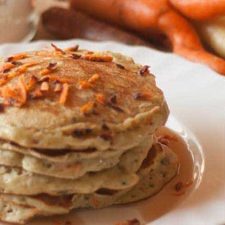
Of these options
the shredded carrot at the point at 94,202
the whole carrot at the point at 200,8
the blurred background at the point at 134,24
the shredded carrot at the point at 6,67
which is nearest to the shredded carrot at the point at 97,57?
the shredded carrot at the point at 6,67

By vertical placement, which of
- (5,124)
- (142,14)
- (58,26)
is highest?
(5,124)

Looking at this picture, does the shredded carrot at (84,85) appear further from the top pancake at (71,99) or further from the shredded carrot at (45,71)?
the shredded carrot at (45,71)

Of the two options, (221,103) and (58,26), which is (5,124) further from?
(58,26)

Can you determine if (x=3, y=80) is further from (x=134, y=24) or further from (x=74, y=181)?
A: (x=134, y=24)

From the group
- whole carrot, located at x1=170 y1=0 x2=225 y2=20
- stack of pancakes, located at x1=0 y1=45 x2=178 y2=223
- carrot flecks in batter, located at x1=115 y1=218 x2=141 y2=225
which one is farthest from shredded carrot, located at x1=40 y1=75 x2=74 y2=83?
whole carrot, located at x1=170 y1=0 x2=225 y2=20

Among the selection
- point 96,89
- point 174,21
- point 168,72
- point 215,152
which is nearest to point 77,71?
point 96,89

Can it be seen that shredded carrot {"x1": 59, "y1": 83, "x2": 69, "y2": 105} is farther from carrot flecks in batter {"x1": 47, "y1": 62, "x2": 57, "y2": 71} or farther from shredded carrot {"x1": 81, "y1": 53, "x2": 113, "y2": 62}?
shredded carrot {"x1": 81, "y1": 53, "x2": 113, "y2": 62}

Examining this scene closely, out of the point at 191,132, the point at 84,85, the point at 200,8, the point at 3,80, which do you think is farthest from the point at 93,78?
the point at 200,8
